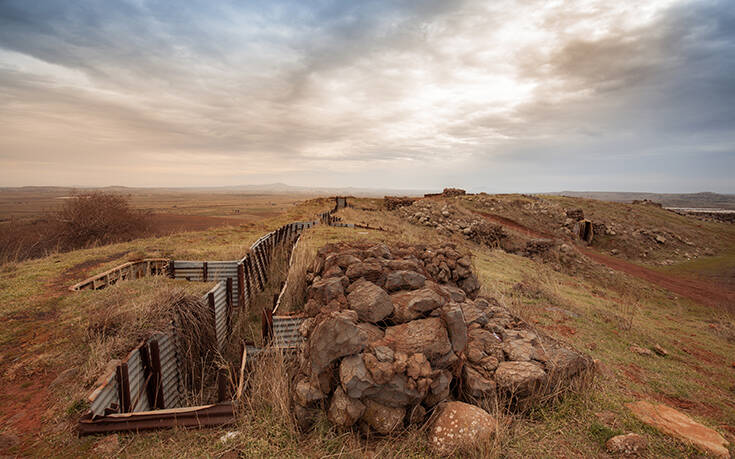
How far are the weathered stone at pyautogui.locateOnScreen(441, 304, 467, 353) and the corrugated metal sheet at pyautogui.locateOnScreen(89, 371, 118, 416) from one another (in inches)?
175

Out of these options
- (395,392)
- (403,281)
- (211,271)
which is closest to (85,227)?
(211,271)

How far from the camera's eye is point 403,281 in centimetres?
525

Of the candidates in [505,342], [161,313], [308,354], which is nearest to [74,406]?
[161,313]

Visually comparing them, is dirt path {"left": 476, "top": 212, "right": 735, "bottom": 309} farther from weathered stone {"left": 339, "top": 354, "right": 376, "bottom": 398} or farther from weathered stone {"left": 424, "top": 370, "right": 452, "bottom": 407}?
weathered stone {"left": 339, "top": 354, "right": 376, "bottom": 398}

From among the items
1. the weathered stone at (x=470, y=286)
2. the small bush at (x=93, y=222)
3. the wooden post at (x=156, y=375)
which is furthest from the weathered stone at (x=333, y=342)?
the small bush at (x=93, y=222)

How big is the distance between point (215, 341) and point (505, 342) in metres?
5.96

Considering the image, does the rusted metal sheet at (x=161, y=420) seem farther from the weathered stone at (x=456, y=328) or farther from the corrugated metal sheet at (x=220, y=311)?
the corrugated metal sheet at (x=220, y=311)

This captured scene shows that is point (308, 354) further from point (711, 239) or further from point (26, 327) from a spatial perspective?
point (711, 239)

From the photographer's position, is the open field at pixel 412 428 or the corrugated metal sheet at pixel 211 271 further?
the corrugated metal sheet at pixel 211 271

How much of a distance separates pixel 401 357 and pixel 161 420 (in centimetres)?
304

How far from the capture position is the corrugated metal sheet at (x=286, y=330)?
5375 millimetres

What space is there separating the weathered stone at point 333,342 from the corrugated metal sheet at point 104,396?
8.69ft

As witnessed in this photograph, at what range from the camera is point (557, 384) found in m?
4.23

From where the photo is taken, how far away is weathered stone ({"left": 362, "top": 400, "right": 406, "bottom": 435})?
3494mm
